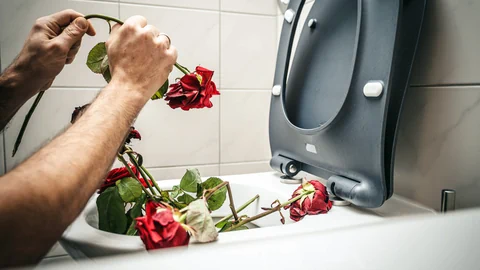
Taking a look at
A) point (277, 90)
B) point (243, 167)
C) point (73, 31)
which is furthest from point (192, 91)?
point (243, 167)

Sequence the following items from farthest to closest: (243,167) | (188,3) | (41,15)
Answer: (243,167), (188,3), (41,15)

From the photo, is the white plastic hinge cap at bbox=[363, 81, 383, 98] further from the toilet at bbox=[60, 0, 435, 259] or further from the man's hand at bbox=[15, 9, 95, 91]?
the man's hand at bbox=[15, 9, 95, 91]

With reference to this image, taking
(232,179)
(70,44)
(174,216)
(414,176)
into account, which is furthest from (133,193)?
(414,176)

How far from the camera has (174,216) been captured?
1.30 feet

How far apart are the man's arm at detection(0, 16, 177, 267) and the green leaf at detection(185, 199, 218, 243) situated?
10 cm

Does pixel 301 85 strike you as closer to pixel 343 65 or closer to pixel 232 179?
pixel 343 65

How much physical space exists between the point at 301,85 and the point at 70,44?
0.46 m

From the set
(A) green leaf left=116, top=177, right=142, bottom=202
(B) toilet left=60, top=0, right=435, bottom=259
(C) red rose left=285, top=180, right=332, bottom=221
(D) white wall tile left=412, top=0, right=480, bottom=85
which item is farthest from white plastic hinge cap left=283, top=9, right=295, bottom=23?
(A) green leaf left=116, top=177, right=142, bottom=202

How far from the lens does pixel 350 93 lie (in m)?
0.58

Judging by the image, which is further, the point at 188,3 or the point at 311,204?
the point at 188,3

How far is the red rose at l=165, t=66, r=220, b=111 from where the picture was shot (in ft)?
1.74

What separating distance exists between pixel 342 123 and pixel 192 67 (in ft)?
1.93

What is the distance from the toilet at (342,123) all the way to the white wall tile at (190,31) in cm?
34

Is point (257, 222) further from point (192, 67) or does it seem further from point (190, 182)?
point (192, 67)
